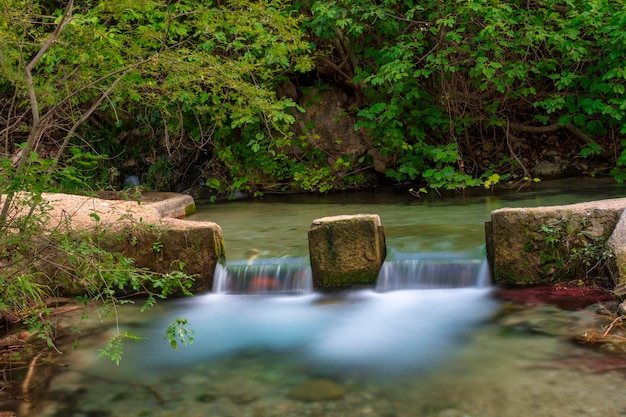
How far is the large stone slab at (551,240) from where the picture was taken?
210 inches

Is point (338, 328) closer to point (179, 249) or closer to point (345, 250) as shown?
point (345, 250)

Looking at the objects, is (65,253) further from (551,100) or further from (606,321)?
(551,100)

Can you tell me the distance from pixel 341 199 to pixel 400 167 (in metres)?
1.18

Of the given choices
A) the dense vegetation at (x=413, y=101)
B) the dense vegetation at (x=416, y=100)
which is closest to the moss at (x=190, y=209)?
the dense vegetation at (x=416, y=100)

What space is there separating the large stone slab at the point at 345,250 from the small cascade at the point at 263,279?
170 millimetres

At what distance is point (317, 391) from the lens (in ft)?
12.1

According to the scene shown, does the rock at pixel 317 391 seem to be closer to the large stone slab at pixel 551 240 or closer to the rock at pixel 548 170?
the large stone slab at pixel 551 240

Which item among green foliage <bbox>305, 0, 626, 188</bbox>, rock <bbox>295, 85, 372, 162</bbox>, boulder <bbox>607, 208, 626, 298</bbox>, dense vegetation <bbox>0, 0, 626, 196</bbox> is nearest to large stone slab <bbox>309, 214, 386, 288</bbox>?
boulder <bbox>607, 208, 626, 298</bbox>

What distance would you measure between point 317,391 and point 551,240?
262 centimetres

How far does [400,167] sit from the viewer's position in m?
10.9

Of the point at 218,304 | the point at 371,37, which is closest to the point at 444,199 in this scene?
the point at 371,37

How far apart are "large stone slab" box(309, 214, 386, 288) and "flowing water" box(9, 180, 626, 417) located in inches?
5.5

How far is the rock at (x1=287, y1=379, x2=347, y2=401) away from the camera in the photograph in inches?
142

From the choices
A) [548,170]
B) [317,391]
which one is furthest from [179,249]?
[548,170]
